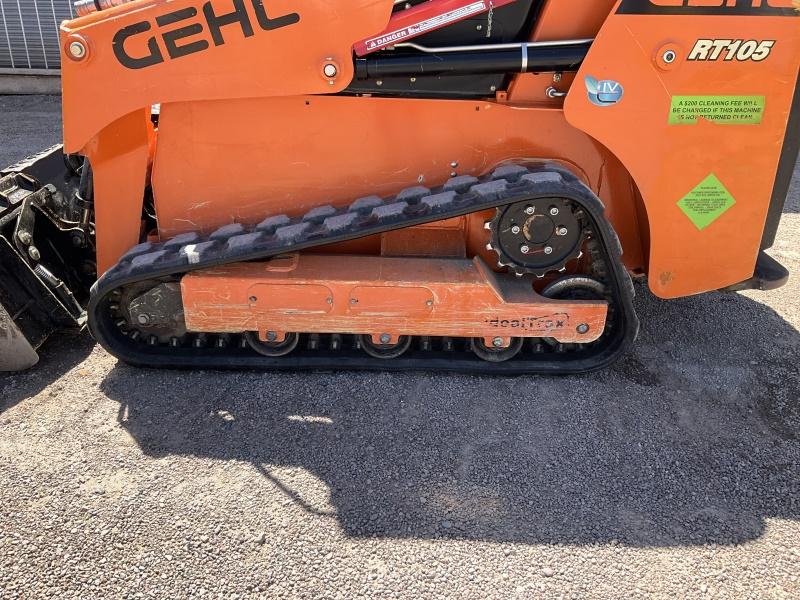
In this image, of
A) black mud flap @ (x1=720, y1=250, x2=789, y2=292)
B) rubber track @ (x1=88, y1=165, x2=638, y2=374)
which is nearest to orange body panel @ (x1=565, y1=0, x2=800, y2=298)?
black mud flap @ (x1=720, y1=250, x2=789, y2=292)

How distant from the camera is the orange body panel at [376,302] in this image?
306 centimetres

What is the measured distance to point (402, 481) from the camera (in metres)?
2.71

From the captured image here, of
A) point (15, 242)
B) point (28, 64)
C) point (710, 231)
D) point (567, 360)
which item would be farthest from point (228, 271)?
point (28, 64)

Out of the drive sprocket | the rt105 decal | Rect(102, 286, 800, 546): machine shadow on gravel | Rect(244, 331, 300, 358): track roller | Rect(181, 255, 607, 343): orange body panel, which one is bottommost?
Rect(102, 286, 800, 546): machine shadow on gravel

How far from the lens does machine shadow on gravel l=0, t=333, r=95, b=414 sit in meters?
3.21

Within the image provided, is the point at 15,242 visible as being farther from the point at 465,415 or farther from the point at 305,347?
the point at 465,415

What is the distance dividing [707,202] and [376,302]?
1.66m

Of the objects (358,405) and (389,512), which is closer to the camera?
(389,512)

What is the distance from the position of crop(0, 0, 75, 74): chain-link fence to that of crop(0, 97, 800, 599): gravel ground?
7281 mm

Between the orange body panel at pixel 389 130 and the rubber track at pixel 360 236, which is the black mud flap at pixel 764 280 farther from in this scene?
the rubber track at pixel 360 236

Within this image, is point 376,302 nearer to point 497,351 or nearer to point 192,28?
point 497,351

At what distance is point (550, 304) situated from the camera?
3104 mm

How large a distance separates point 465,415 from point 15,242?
7.92 feet

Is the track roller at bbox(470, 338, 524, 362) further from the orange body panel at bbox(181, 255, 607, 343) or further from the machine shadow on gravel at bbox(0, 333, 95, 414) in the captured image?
the machine shadow on gravel at bbox(0, 333, 95, 414)
